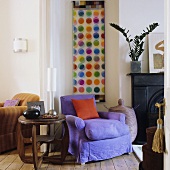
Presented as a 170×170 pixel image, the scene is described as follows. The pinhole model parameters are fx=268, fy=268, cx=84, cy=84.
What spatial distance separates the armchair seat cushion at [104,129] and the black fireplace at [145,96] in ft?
2.32

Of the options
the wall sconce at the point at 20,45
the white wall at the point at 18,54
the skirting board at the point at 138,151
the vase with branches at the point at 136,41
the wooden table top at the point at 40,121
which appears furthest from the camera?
the white wall at the point at 18,54

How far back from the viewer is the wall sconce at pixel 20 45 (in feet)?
16.2

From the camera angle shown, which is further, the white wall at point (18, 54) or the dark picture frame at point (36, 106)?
the white wall at point (18, 54)

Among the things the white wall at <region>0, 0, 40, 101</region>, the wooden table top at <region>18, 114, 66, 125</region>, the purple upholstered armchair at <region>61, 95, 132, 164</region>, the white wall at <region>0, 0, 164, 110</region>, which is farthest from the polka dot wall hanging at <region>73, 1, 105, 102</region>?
the wooden table top at <region>18, 114, 66, 125</region>

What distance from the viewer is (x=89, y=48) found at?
471 centimetres

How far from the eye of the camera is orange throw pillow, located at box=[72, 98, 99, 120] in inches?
157

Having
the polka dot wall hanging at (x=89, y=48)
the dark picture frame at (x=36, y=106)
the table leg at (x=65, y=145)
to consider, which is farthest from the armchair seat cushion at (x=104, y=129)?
the polka dot wall hanging at (x=89, y=48)

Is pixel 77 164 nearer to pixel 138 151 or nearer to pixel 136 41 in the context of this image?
pixel 138 151

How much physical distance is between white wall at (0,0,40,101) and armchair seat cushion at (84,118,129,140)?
74.7 inches

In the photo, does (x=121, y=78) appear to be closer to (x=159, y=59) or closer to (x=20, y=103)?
(x=159, y=59)

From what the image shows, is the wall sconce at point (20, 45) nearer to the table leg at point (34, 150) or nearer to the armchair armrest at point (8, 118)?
the armchair armrest at point (8, 118)

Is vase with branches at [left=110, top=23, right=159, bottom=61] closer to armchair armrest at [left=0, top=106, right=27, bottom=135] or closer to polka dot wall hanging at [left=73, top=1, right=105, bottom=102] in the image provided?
polka dot wall hanging at [left=73, top=1, right=105, bottom=102]

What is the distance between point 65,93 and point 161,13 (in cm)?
217

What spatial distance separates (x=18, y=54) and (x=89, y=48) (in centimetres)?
142
